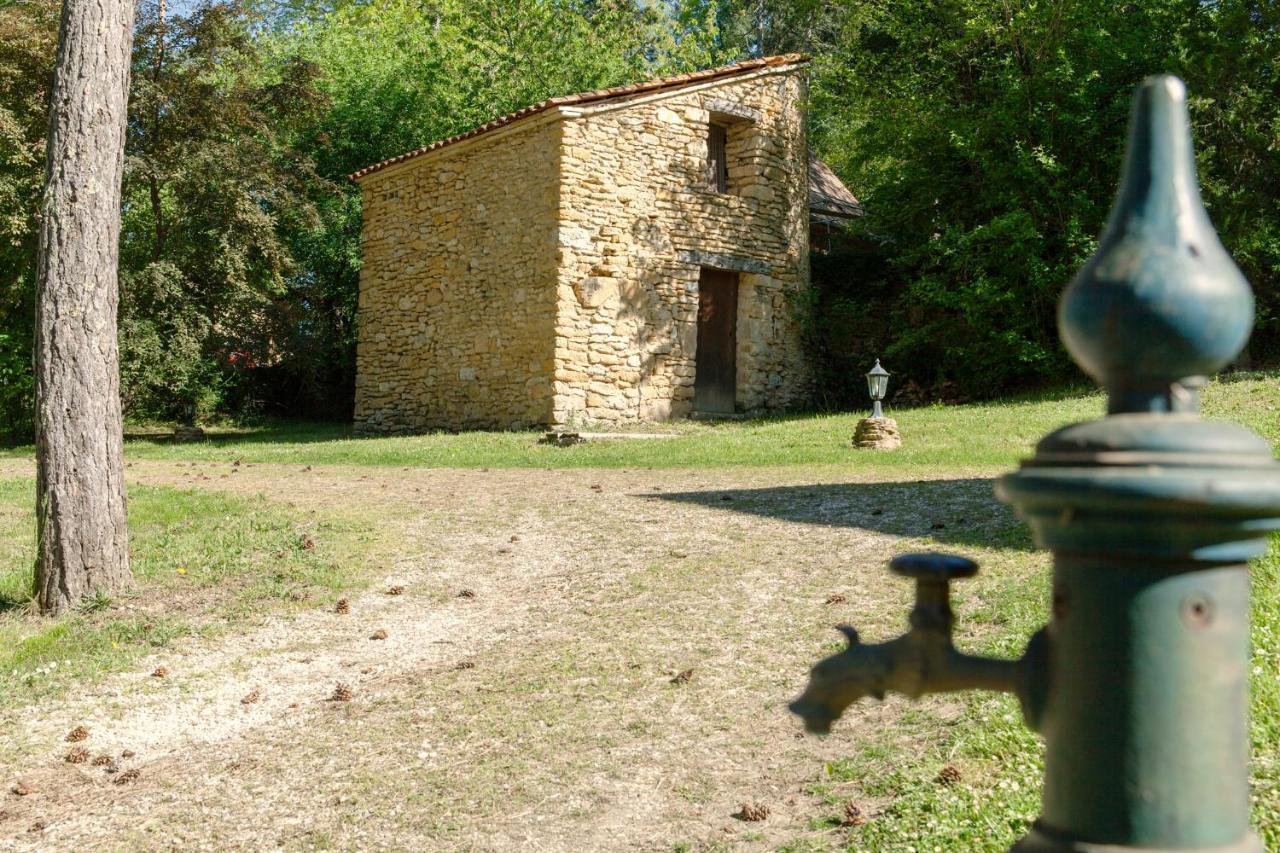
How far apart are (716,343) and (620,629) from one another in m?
12.0

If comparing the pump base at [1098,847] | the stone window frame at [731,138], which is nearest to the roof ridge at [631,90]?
the stone window frame at [731,138]

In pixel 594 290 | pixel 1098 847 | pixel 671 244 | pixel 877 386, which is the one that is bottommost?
pixel 1098 847

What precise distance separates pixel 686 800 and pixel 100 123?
5195mm

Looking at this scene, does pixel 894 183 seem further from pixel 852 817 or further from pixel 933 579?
pixel 933 579

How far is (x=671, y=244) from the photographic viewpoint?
1627 cm

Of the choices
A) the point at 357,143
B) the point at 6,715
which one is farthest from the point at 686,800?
the point at 357,143

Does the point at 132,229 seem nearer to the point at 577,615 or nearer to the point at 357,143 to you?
the point at 357,143

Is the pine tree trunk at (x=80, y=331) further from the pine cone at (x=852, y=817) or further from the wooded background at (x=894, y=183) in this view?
the wooded background at (x=894, y=183)

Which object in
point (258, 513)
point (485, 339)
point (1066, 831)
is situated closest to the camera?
point (1066, 831)

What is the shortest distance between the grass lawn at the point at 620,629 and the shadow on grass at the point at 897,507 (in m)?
0.04

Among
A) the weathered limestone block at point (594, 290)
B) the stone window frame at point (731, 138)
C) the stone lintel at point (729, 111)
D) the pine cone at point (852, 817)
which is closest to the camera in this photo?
the pine cone at point (852, 817)

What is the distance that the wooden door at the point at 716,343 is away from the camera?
1705 cm

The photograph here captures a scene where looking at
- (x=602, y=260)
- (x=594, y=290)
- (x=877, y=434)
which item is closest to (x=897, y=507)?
(x=877, y=434)

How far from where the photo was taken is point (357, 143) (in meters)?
23.6
